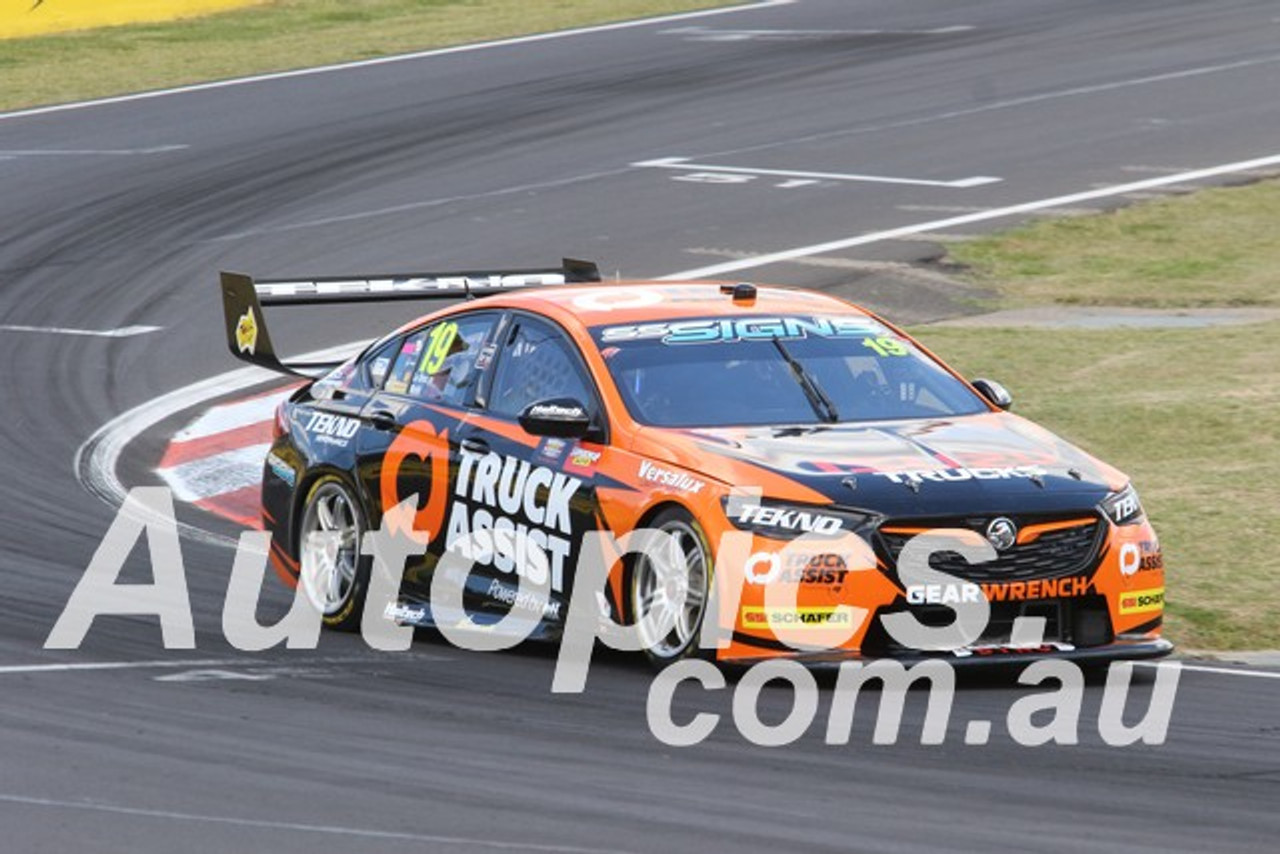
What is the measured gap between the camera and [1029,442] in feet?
33.7

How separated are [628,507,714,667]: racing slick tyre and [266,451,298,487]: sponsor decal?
237 cm

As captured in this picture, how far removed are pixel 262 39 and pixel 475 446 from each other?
22869 mm

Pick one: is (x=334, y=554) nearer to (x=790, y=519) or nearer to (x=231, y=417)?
(x=790, y=519)

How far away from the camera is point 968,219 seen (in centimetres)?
2245

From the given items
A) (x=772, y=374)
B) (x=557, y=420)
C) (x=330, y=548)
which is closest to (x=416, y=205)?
(x=330, y=548)

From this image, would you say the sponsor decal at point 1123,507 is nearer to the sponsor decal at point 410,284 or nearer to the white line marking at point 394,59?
the sponsor decal at point 410,284

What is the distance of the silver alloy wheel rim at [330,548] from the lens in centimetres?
1134

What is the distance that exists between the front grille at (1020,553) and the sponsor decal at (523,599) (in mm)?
1484

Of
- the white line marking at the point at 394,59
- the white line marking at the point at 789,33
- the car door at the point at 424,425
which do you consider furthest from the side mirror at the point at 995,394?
the white line marking at the point at 789,33

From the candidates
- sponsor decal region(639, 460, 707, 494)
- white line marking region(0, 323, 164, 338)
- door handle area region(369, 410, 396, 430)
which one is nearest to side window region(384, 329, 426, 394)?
door handle area region(369, 410, 396, 430)

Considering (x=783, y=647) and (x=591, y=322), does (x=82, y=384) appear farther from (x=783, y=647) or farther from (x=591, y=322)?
(x=783, y=647)

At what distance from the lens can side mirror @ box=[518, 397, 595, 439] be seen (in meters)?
10.3

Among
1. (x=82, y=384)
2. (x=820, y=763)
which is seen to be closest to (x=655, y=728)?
(x=820, y=763)

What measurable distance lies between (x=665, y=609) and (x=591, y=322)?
1.52 metres
